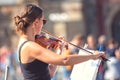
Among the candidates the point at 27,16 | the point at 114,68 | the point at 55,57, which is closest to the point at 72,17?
the point at 114,68

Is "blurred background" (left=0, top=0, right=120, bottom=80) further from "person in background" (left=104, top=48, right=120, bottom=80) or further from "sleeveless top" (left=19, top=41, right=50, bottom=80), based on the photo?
"sleeveless top" (left=19, top=41, right=50, bottom=80)

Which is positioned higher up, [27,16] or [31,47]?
[27,16]

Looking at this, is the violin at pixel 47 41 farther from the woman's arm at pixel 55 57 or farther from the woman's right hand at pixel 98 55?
the woman's right hand at pixel 98 55

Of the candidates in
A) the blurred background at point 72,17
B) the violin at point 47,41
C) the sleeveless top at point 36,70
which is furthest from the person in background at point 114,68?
the blurred background at point 72,17

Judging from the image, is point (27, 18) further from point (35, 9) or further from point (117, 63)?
point (117, 63)

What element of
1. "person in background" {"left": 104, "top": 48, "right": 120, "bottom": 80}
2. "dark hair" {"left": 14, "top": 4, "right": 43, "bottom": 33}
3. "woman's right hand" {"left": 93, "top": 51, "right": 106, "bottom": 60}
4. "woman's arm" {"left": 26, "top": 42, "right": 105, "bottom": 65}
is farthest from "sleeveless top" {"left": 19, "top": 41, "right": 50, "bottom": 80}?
"person in background" {"left": 104, "top": 48, "right": 120, "bottom": 80}

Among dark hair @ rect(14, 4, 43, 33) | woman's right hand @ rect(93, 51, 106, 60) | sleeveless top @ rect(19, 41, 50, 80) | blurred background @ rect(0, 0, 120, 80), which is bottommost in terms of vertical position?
blurred background @ rect(0, 0, 120, 80)

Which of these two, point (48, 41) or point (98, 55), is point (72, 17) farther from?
point (98, 55)

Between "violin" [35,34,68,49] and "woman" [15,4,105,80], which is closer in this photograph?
"woman" [15,4,105,80]

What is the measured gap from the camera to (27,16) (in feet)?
18.4

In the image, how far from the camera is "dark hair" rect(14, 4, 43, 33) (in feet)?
18.3

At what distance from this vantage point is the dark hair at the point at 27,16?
5.58 metres

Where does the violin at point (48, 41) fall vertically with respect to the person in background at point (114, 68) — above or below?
above

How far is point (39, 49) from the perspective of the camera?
543 cm
